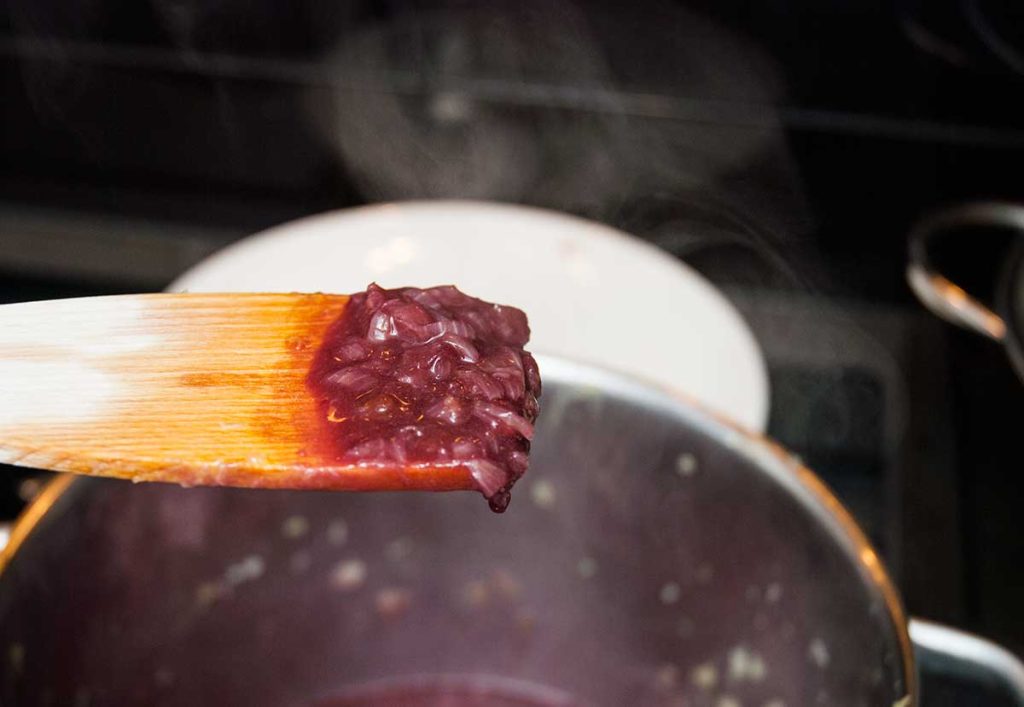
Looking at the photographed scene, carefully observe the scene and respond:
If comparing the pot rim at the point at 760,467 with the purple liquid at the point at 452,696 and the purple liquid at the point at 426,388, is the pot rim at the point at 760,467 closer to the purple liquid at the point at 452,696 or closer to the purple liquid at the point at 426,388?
the purple liquid at the point at 426,388

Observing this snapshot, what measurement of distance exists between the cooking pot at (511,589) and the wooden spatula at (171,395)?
20 centimetres

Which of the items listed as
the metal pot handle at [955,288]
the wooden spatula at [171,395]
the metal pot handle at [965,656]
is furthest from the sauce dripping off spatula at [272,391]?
the metal pot handle at [955,288]

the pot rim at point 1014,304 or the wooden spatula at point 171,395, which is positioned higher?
the wooden spatula at point 171,395

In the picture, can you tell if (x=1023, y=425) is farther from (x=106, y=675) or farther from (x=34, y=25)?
(x=34, y=25)

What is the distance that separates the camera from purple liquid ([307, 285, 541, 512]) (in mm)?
745

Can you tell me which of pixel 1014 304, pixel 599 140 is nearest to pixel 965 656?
pixel 1014 304

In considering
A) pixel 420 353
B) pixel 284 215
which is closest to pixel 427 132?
pixel 284 215

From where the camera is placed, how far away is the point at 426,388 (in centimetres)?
78

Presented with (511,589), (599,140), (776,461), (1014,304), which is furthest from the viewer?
(599,140)

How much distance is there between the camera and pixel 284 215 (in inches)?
81.0

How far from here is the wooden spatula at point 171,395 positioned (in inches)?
28.7

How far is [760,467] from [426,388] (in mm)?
333

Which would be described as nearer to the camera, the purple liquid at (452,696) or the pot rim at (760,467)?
the pot rim at (760,467)

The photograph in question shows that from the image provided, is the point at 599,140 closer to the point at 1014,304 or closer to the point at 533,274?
the point at 533,274
